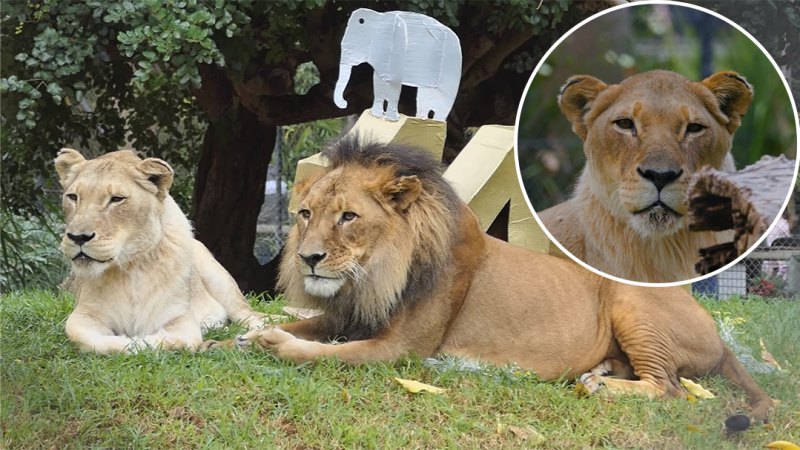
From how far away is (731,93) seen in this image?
3.49m

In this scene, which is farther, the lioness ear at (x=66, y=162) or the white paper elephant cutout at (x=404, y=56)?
the white paper elephant cutout at (x=404, y=56)

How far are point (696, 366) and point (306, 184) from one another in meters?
1.82

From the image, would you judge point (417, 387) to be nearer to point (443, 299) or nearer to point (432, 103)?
point (443, 299)

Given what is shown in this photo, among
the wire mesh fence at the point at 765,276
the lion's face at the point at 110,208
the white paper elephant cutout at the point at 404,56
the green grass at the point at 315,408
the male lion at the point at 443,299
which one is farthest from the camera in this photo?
the wire mesh fence at the point at 765,276

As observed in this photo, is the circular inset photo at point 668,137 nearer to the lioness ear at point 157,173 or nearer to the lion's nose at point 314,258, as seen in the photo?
the lion's nose at point 314,258

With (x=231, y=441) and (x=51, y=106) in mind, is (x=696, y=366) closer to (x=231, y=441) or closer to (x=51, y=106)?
(x=231, y=441)

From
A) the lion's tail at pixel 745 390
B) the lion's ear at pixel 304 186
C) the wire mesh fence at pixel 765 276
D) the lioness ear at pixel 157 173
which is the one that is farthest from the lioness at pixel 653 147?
the wire mesh fence at pixel 765 276

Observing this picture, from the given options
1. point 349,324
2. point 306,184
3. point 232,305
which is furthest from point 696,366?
point 232,305

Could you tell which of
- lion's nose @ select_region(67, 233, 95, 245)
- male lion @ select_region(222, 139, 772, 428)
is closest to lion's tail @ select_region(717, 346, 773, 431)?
male lion @ select_region(222, 139, 772, 428)

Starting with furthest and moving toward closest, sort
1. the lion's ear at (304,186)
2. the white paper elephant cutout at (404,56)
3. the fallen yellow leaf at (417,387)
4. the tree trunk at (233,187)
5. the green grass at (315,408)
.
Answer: the tree trunk at (233,187)
the white paper elephant cutout at (404,56)
the lion's ear at (304,186)
the fallen yellow leaf at (417,387)
the green grass at (315,408)

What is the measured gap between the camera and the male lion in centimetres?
435

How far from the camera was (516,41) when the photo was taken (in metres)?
6.41

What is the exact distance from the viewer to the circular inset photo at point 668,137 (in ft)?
11.2

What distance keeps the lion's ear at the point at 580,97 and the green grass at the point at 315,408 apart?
3.91 ft
